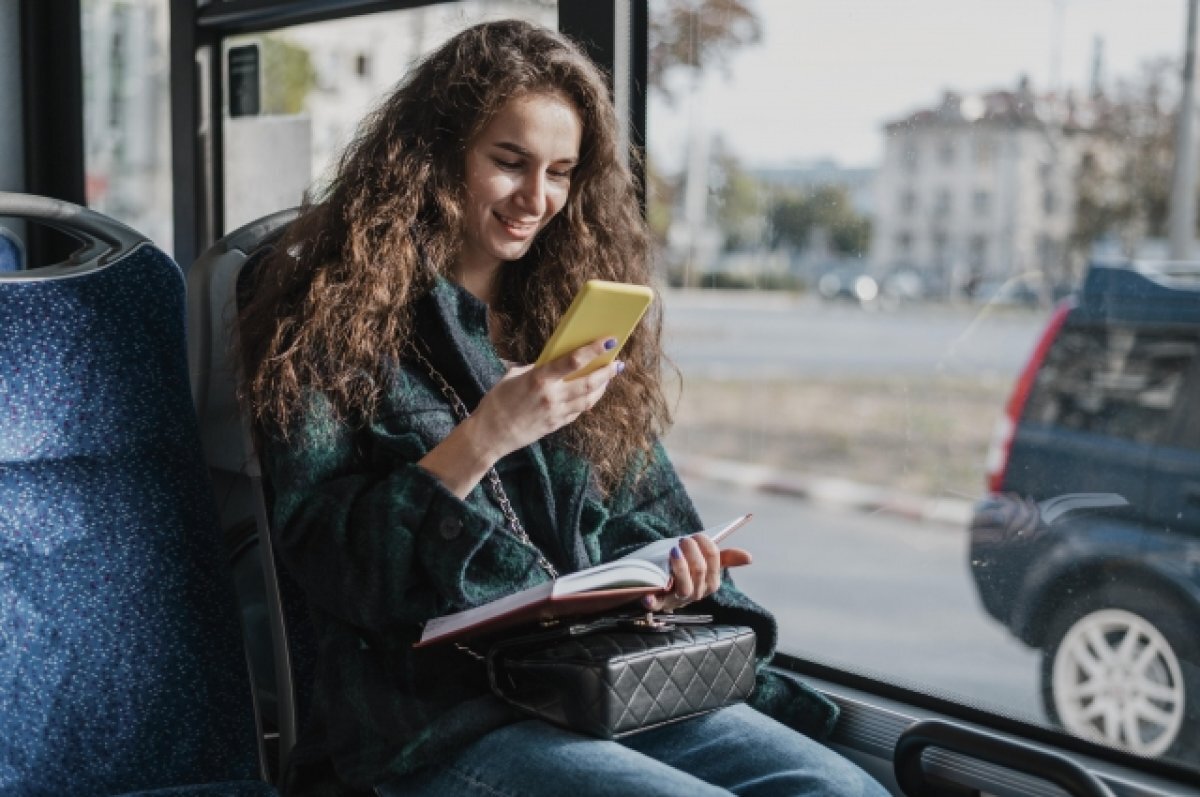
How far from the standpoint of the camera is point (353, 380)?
1511mm

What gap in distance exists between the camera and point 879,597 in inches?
219

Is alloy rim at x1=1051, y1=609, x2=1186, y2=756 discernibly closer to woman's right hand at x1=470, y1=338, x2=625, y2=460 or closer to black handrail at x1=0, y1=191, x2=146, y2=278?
woman's right hand at x1=470, y1=338, x2=625, y2=460

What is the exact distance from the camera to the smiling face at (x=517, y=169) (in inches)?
62.9

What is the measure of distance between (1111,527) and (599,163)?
1.02 meters

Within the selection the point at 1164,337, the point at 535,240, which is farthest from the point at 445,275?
the point at 1164,337

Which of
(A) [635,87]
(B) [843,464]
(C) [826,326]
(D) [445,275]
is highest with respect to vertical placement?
(A) [635,87]

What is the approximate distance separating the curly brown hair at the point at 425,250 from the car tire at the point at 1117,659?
768mm

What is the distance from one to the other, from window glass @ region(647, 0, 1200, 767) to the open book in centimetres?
53

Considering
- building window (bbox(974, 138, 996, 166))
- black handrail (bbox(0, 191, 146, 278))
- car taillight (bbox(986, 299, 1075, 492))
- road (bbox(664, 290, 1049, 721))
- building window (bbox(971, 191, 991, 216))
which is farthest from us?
building window (bbox(971, 191, 991, 216))

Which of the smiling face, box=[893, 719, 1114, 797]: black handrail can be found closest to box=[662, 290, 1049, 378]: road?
the smiling face

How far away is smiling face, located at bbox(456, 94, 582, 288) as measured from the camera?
1598mm

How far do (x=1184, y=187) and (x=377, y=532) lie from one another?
2500mm

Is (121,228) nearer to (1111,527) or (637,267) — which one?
(637,267)

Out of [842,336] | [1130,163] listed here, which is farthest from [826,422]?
[1130,163]
